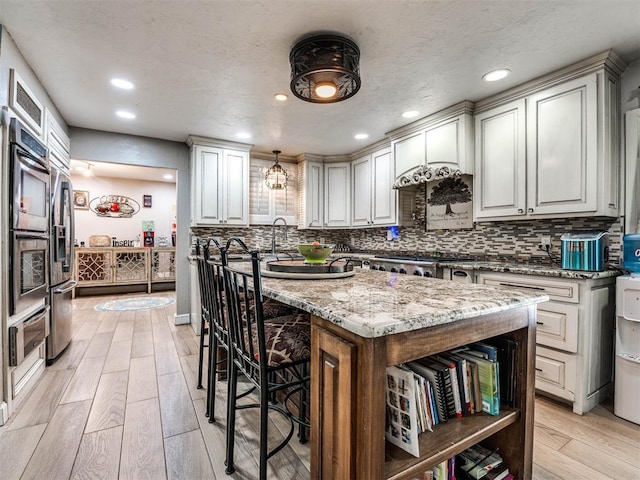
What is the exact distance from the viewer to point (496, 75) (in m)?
2.41

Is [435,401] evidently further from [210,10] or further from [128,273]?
[128,273]

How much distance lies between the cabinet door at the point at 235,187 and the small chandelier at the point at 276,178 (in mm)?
299

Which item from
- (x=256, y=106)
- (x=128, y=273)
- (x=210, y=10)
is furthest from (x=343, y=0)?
(x=128, y=273)

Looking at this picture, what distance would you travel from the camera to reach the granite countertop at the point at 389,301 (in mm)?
803

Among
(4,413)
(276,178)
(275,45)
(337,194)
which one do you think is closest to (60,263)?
(4,413)

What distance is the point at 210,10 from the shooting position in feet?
5.74

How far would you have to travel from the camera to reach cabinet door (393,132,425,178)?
133 inches

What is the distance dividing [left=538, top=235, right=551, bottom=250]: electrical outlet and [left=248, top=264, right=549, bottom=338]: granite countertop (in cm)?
169

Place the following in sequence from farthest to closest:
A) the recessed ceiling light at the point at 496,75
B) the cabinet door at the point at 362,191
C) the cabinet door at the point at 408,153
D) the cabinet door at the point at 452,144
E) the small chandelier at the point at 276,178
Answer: the cabinet door at the point at 362,191 → the small chandelier at the point at 276,178 → the cabinet door at the point at 408,153 → the cabinet door at the point at 452,144 → the recessed ceiling light at the point at 496,75

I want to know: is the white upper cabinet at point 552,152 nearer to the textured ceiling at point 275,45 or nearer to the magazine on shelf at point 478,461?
the textured ceiling at point 275,45

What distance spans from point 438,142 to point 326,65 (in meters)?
1.72

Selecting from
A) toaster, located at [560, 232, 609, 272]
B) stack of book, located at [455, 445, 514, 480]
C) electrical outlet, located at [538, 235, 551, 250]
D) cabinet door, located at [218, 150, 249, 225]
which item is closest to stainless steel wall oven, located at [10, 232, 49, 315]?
cabinet door, located at [218, 150, 249, 225]

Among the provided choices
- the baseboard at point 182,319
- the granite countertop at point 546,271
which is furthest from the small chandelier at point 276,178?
the granite countertop at point 546,271

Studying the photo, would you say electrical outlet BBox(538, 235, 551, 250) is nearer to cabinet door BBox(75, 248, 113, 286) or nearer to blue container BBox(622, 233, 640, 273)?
blue container BBox(622, 233, 640, 273)
